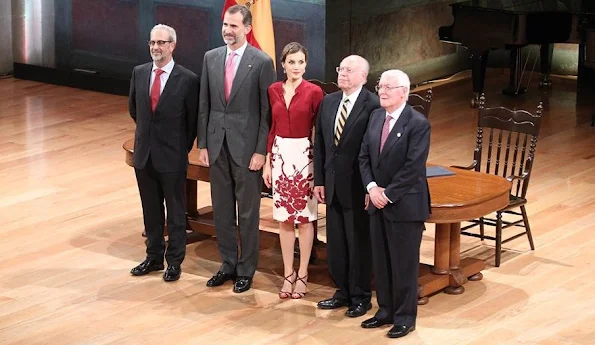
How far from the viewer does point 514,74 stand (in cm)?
1270

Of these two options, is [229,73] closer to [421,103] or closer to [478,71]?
[421,103]

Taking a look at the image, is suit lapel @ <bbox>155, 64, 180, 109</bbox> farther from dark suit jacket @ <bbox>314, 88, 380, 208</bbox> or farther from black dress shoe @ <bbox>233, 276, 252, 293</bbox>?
black dress shoe @ <bbox>233, 276, 252, 293</bbox>

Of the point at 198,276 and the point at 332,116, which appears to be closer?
the point at 332,116

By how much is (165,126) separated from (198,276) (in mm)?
936

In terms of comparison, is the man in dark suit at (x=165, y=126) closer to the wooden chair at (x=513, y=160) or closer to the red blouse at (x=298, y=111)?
the red blouse at (x=298, y=111)

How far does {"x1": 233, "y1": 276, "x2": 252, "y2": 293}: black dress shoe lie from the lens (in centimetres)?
698

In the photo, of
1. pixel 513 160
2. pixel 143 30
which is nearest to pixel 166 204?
pixel 513 160

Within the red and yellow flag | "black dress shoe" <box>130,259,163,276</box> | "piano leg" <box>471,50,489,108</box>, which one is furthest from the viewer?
"piano leg" <box>471,50,489,108</box>

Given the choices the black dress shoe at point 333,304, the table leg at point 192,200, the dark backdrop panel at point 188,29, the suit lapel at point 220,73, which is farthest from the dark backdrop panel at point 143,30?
the black dress shoe at point 333,304

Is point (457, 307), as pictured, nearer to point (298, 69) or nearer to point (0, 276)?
point (298, 69)

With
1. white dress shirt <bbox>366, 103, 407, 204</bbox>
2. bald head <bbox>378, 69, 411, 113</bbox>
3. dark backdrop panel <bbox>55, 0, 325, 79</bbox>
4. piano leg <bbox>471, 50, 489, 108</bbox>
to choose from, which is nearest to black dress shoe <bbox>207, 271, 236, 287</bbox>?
white dress shirt <bbox>366, 103, 407, 204</bbox>

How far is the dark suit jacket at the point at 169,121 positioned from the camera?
6.96m

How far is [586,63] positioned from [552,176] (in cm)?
257

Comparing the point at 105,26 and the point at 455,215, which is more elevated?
the point at 105,26
